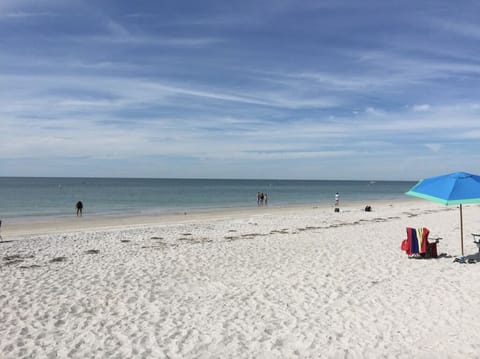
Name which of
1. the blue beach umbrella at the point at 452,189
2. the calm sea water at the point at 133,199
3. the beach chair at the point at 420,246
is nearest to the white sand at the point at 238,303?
the beach chair at the point at 420,246

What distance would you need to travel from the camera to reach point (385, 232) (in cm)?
1606

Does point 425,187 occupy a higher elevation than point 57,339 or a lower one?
higher

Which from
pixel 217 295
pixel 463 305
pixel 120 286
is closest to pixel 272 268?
pixel 217 295

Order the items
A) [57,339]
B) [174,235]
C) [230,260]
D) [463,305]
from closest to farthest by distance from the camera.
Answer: [57,339] → [463,305] → [230,260] → [174,235]

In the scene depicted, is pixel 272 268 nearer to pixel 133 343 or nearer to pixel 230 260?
pixel 230 260

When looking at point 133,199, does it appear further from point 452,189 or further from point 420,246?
point 452,189

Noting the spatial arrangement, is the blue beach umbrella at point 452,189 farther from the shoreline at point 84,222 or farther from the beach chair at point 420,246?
the shoreline at point 84,222

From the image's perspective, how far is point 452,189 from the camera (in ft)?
29.8

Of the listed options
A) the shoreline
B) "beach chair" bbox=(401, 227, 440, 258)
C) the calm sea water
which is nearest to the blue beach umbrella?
"beach chair" bbox=(401, 227, 440, 258)

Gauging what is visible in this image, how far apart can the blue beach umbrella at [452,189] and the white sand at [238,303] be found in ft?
5.16

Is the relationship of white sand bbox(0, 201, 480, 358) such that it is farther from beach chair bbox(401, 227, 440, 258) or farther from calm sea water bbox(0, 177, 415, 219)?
calm sea water bbox(0, 177, 415, 219)

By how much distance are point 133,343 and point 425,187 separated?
24.5 feet

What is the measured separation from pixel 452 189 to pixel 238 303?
541 centimetres

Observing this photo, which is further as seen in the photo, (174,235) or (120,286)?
(174,235)
